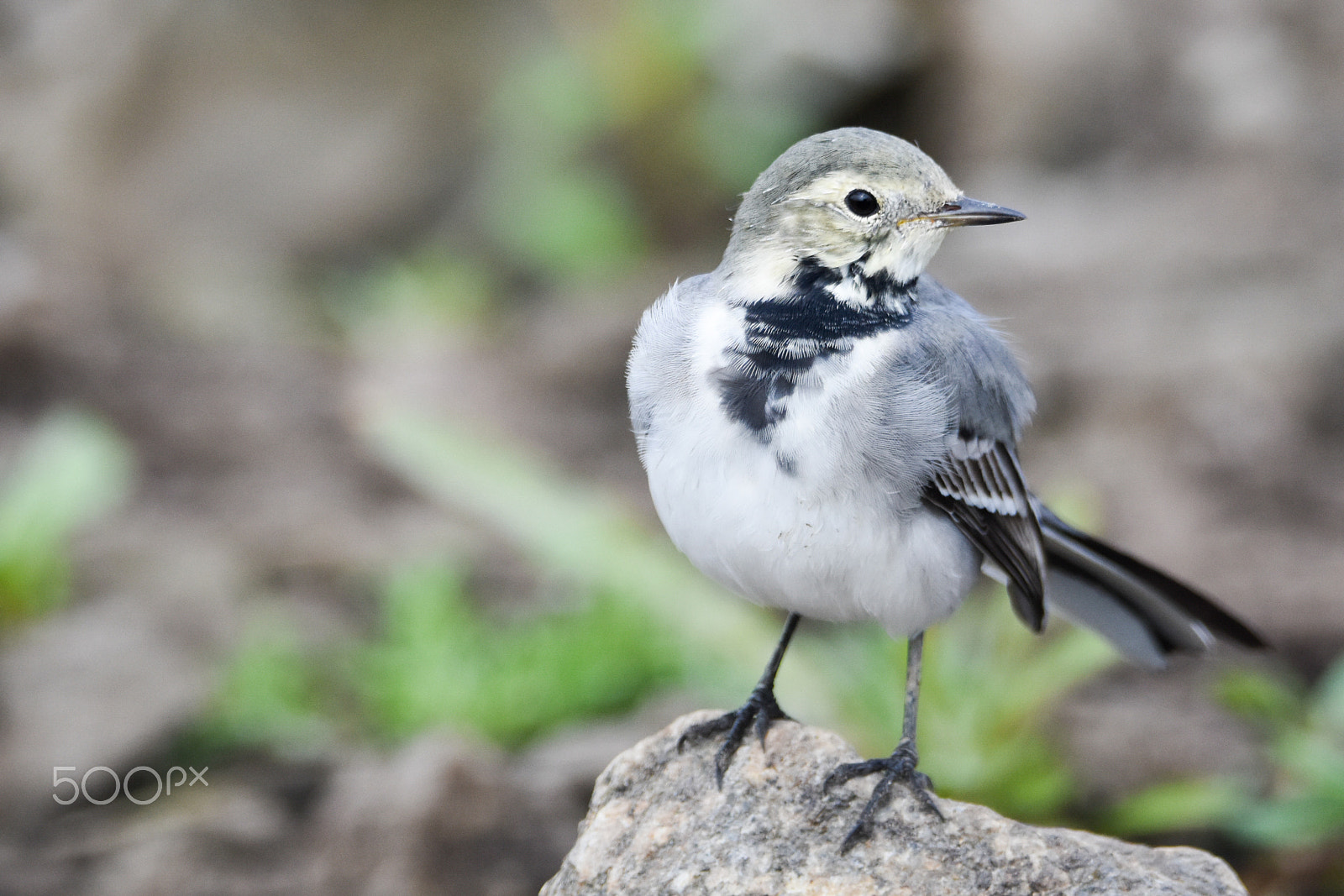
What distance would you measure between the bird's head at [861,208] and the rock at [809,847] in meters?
1.48

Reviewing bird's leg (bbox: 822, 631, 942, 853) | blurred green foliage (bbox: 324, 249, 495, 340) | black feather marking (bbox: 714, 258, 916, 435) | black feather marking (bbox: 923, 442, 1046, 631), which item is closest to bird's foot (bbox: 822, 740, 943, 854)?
bird's leg (bbox: 822, 631, 942, 853)

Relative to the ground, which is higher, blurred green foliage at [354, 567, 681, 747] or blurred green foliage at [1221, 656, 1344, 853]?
blurred green foliage at [354, 567, 681, 747]

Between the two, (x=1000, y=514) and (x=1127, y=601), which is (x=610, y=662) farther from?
(x=1000, y=514)

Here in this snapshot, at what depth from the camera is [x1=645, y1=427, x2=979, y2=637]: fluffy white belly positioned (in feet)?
12.0

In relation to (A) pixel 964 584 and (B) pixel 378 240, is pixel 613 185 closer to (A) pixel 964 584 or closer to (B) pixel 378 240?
(B) pixel 378 240

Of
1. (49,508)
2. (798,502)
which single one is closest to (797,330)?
(798,502)

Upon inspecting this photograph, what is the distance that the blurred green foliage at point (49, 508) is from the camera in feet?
21.6

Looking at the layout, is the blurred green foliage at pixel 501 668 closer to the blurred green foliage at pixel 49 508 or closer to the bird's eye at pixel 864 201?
the blurred green foliage at pixel 49 508

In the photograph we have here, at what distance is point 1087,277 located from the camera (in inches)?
374

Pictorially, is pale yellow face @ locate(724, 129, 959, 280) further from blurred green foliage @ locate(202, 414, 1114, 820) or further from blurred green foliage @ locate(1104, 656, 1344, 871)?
blurred green foliage @ locate(1104, 656, 1344, 871)

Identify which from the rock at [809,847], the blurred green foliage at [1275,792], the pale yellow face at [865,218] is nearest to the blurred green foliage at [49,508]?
the rock at [809,847]

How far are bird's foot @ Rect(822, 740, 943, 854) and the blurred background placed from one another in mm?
1846

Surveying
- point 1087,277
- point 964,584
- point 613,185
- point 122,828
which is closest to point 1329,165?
point 1087,277

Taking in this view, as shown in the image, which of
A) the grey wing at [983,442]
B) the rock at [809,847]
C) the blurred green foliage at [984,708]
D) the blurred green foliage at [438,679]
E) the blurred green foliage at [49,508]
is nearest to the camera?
the rock at [809,847]
